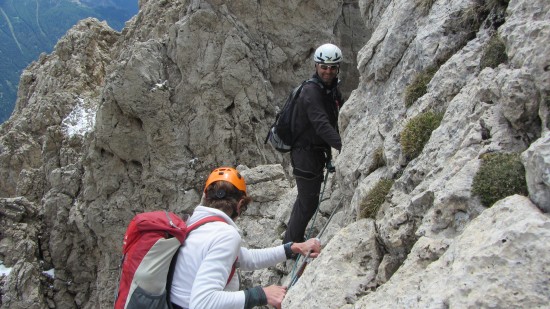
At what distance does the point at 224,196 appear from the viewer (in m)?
5.12

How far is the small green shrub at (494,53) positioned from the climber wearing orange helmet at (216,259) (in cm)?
369

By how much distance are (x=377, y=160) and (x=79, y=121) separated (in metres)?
31.3

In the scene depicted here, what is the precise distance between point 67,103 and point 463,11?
34170 mm

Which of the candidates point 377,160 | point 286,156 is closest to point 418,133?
point 377,160

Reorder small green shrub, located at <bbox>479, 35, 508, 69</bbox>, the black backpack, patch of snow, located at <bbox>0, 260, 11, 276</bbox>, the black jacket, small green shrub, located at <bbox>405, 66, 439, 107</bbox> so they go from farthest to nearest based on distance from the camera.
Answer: patch of snow, located at <bbox>0, 260, 11, 276</bbox>, the black backpack, the black jacket, small green shrub, located at <bbox>405, 66, 439, 107</bbox>, small green shrub, located at <bbox>479, 35, 508, 69</bbox>

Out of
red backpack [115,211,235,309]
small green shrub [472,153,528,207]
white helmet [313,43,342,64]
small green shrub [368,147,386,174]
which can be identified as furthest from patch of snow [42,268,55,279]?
small green shrub [472,153,528,207]

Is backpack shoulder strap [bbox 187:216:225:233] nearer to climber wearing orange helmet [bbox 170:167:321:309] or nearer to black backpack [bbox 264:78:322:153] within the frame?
climber wearing orange helmet [bbox 170:167:321:309]

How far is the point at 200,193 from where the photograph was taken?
82.5ft

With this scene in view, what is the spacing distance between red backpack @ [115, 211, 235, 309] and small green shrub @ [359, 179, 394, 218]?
2698mm

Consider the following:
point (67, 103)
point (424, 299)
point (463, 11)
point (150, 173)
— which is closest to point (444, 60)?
point (463, 11)

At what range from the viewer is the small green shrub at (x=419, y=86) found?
7480mm

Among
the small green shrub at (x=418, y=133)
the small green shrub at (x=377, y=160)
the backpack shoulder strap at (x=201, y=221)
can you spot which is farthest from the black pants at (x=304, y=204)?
the backpack shoulder strap at (x=201, y=221)

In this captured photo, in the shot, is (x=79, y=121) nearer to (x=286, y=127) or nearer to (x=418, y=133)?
(x=286, y=127)

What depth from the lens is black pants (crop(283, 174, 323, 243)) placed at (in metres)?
9.62
